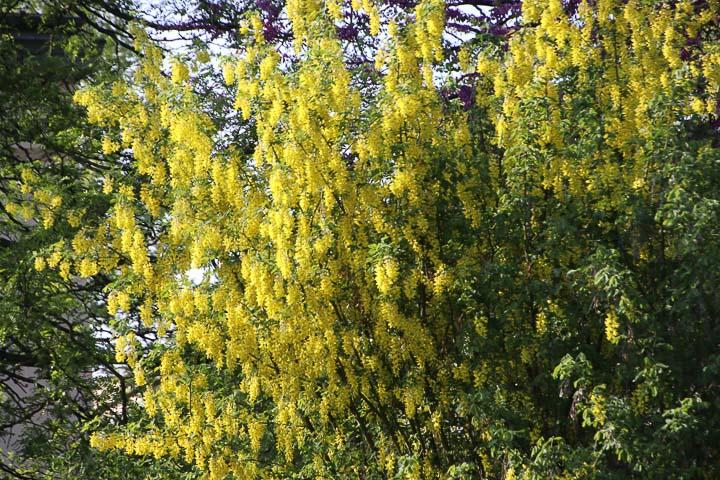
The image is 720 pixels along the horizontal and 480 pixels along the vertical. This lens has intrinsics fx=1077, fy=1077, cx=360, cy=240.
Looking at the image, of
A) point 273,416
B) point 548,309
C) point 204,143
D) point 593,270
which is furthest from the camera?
point 273,416

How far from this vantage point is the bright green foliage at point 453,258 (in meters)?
5.73

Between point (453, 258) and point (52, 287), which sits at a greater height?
point (52, 287)

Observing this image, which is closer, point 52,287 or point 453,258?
point 453,258

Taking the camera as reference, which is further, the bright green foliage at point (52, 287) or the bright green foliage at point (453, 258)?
the bright green foliage at point (52, 287)

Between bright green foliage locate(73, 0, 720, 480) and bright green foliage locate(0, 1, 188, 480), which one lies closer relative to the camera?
bright green foliage locate(73, 0, 720, 480)

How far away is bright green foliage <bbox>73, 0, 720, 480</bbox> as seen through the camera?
18.8 ft

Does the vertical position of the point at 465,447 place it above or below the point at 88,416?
below

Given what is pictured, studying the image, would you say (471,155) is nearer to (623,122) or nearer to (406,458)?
(623,122)

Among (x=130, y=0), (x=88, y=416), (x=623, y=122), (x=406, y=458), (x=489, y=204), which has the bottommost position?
(x=406, y=458)

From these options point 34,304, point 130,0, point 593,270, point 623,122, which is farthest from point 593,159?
point 130,0

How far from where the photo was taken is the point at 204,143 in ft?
21.5

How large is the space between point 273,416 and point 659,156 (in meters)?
3.00

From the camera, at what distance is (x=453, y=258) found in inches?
246

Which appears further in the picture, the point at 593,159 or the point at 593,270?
the point at 593,159
